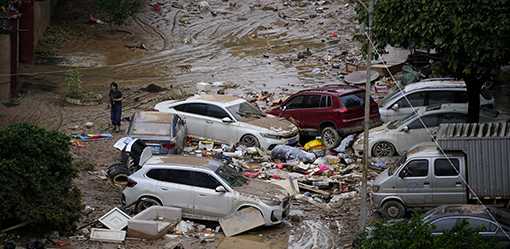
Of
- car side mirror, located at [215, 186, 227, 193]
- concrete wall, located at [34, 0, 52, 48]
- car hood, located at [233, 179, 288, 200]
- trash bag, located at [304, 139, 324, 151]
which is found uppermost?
concrete wall, located at [34, 0, 52, 48]

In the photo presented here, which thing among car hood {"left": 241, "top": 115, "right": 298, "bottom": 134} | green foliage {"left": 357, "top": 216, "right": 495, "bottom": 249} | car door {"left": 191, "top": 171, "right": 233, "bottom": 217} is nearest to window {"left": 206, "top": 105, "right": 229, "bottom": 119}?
car hood {"left": 241, "top": 115, "right": 298, "bottom": 134}

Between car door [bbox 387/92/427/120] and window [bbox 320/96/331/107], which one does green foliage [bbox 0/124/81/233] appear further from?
car door [bbox 387/92/427/120]

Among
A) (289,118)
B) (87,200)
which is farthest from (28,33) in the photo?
(87,200)

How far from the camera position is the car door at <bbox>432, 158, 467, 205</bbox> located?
18375 mm

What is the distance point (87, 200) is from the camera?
773 inches

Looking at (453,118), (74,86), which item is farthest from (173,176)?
(74,86)

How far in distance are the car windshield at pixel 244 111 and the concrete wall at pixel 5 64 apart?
29.9 feet

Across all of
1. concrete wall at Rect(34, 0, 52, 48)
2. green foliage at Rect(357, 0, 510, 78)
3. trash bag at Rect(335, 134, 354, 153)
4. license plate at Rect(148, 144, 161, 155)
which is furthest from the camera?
concrete wall at Rect(34, 0, 52, 48)

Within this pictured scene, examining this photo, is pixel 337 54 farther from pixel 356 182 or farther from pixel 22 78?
pixel 356 182

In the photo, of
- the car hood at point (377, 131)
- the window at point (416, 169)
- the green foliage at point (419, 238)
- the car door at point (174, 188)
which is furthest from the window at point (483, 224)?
the car hood at point (377, 131)

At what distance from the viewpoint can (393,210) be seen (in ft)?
61.5

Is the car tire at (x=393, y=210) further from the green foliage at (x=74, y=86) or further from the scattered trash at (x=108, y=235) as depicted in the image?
the green foliage at (x=74, y=86)

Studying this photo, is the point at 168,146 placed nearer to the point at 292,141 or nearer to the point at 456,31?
the point at 292,141

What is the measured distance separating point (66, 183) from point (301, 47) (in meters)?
24.1
